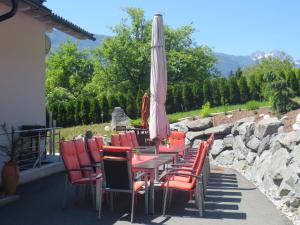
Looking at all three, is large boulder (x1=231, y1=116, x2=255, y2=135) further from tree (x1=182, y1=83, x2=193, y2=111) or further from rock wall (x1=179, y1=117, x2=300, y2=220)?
tree (x1=182, y1=83, x2=193, y2=111)

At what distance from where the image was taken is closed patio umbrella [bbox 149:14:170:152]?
28.6 feet

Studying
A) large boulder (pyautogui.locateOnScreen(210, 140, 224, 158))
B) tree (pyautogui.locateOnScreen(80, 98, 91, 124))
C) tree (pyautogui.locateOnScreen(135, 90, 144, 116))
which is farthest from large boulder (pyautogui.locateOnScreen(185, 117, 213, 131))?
tree (pyautogui.locateOnScreen(80, 98, 91, 124))

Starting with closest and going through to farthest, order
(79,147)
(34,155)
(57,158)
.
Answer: (79,147) → (34,155) → (57,158)

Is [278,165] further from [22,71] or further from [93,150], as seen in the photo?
[22,71]

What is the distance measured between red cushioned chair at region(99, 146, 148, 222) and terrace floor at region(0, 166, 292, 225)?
431 millimetres

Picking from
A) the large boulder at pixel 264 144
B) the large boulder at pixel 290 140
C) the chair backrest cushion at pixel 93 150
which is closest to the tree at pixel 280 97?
the large boulder at pixel 264 144

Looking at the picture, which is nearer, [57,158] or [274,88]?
[57,158]

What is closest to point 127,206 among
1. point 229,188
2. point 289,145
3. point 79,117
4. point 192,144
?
point 229,188

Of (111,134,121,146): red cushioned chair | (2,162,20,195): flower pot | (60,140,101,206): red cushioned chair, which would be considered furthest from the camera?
(111,134,121,146): red cushioned chair

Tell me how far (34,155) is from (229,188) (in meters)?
4.79

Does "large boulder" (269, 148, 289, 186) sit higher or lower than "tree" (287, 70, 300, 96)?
lower

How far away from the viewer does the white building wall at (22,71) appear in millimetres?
9930

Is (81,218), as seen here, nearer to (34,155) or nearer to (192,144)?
(34,155)

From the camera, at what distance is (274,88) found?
43.4 feet
